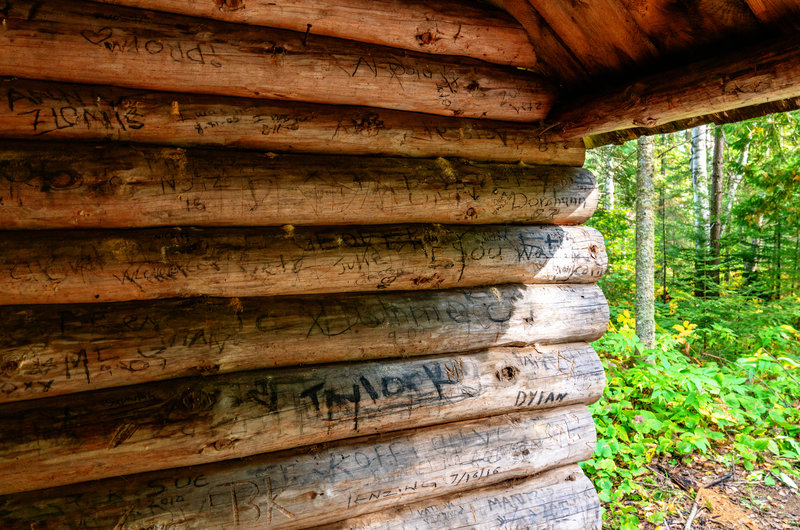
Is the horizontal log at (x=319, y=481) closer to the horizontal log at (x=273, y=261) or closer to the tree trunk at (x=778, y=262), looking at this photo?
the horizontal log at (x=273, y=261)

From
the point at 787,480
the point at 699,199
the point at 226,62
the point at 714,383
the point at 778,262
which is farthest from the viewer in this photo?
the point at 699,199

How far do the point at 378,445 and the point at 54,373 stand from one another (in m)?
1.62

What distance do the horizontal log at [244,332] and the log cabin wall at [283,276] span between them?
0.01 metres

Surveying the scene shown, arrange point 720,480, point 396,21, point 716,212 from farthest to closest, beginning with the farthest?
point 716,212 → point 720,480 → point 396,21

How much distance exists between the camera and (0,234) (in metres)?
2.21

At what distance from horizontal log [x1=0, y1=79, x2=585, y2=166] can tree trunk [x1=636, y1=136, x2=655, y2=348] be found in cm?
476

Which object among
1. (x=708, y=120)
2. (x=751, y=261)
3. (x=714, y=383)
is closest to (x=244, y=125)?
(x=708, y=120)

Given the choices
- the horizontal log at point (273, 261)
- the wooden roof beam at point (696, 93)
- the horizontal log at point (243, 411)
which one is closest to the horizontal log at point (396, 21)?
the wooden roof beam at point (696, 93)

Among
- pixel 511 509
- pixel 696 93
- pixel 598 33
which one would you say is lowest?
pixel 511 509

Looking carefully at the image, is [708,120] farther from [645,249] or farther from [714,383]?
[645,249]

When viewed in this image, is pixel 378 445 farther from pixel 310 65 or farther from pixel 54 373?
pixel 310 65

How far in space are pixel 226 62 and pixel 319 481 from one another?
88.5 inches

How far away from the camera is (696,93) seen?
2.62 metres

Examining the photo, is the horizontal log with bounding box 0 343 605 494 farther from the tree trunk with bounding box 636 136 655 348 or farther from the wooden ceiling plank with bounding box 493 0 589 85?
the tree trunk with bounding box 636 136 655 348
